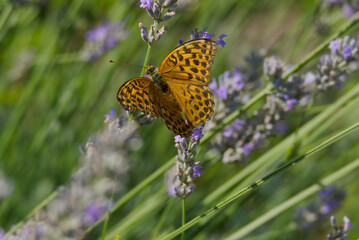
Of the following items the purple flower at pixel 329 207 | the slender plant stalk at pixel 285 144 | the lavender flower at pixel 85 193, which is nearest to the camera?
the lavender flower at pixel 85 193

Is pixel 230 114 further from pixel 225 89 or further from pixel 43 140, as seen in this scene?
pixel 43 140

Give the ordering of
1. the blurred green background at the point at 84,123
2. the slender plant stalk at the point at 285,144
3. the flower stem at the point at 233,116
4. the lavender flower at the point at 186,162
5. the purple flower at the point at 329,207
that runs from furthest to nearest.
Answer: the blurred green background at the point at 84,123
the purple flower at the point at 329,207
the slender plant stalk at the point at 285,144
the flower stem at the point at 233,116
the lavender flower at the point at 186,162

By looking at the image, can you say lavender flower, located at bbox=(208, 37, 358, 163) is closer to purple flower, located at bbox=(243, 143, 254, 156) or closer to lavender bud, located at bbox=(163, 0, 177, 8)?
purple flower, located at bbox=(243, 143, 254, 156)

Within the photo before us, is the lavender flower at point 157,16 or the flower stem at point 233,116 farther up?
the lavender flower at point 157,16

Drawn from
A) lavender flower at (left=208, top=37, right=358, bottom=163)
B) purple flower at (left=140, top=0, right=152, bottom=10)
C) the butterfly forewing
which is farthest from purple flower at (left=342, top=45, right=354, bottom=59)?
purple flower at (left=140, top=0, right=152, bottom=10)

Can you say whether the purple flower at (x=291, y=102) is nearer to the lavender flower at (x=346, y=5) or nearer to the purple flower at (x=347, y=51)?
the purple flower at (x=347, y=51)

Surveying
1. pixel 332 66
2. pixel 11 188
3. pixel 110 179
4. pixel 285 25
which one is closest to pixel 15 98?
pixel 11 188

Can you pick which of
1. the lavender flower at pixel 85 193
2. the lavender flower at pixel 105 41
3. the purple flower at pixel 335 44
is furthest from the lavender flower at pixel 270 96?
the lavender flower at pixel 105 41
